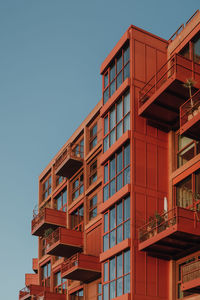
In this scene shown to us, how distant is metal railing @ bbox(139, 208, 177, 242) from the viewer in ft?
83.9

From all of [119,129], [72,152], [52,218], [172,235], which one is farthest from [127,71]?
[52,218]

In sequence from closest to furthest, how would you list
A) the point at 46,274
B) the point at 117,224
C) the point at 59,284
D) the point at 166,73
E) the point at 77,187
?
the point at 117,224 → the point at 166,73 → the point at 77,187 → the point at 59,284 → the point at 46,274

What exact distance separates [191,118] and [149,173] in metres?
4.47

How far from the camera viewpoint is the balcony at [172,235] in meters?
24.7

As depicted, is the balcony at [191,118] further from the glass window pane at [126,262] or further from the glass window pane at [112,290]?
the glass window pane at [112,290]

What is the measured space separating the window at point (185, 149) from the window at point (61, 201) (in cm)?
1696

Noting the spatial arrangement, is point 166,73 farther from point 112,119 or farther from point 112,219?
point 112,219

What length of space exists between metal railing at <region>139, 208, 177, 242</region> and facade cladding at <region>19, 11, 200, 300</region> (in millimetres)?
48

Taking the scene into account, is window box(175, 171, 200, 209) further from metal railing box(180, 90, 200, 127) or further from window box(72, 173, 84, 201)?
window box(72, 173, 84, 201)

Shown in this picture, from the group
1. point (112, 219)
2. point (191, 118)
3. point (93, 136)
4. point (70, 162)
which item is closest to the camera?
point (191, 118)

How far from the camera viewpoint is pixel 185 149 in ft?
94.7

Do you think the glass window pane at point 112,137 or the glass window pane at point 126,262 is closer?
Answer: the glass window pane at point 126,262

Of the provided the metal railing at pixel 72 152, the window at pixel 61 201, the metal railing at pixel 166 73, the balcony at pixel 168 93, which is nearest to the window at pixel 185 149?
the balcony at pixel 168 93

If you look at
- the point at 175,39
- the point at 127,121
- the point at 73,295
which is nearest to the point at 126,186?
the point at 127,121
